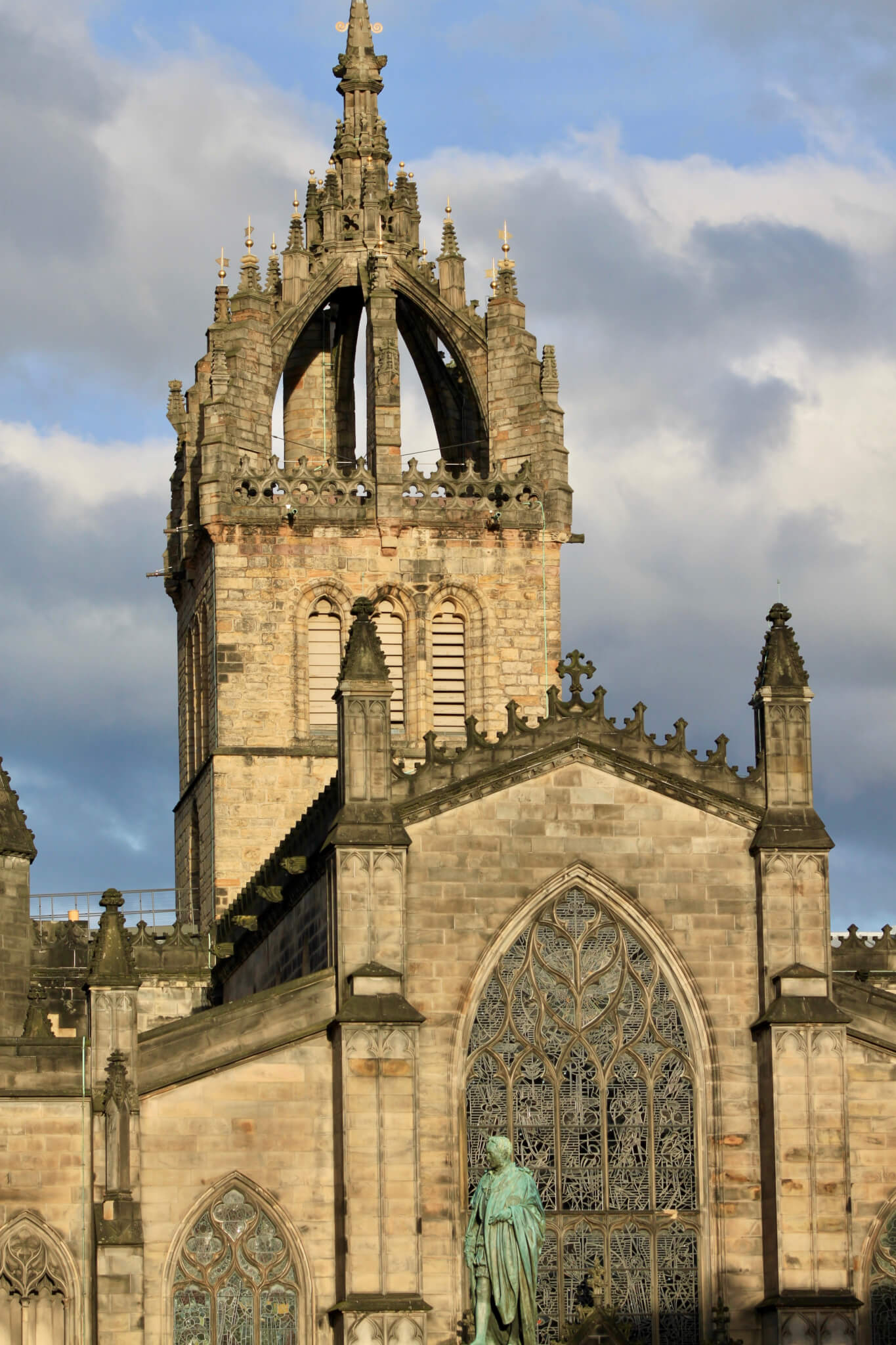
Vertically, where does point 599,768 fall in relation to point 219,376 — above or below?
below

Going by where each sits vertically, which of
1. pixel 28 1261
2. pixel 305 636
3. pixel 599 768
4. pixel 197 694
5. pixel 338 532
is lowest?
pixel 28 1261

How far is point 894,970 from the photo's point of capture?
5709cm

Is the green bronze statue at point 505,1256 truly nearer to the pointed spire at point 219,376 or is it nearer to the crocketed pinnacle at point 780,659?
the crocketed pinnacle at point 780,659

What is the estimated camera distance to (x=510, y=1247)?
3622 cm

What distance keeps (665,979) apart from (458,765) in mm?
4254

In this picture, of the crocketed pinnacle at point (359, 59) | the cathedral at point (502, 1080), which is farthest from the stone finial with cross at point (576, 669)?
the crocketed pinnacle at point (359, 59)

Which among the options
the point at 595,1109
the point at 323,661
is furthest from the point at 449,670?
the point at 595,1109

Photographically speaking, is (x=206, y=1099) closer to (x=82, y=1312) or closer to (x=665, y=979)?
(x=82, y=1312)

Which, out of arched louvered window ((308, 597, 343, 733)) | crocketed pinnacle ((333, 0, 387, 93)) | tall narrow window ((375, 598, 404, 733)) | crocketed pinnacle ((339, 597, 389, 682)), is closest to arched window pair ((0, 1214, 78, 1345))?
crocketed pinnacle ((339, 597, 389, 682))

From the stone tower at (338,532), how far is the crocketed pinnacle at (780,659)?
44.8 feet

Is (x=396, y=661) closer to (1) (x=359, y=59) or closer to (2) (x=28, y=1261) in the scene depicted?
(1) (x=359, y=59)

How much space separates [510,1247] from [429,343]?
104 ft

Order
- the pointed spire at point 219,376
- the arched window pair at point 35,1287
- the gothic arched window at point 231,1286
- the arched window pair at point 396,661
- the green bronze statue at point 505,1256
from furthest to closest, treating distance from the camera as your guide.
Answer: the pointed spire at point 219,376 < the arched window pair at point 396,661 < the gothic arched window at point 231,1286 < the arched window pair at point 35,1287 < the green bronze statue at point 505,1256

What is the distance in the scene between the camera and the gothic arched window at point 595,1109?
148 feet
